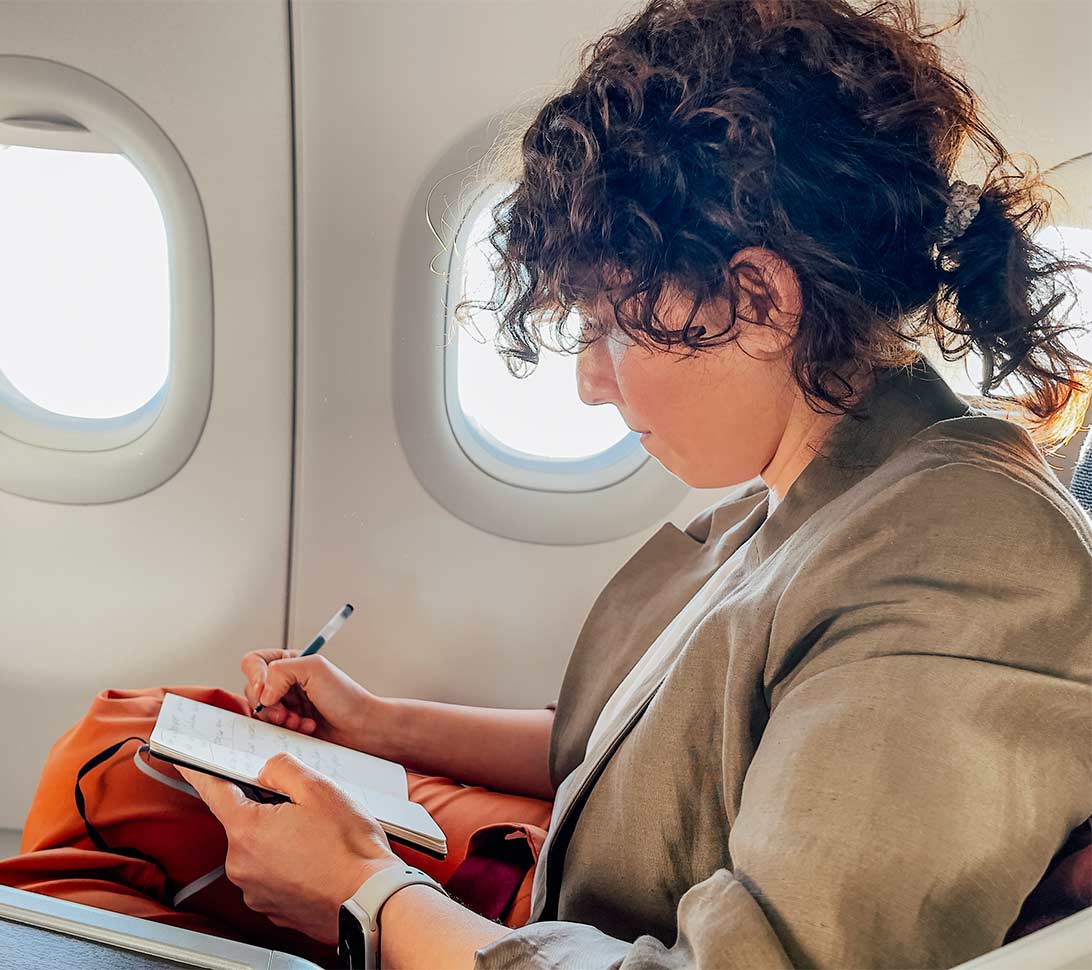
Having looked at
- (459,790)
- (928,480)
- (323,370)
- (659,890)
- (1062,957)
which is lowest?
(459,790)

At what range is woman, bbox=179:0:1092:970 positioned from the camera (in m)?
0.67

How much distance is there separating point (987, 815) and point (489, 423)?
4.39 ft

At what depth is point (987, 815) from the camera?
0.66 meters

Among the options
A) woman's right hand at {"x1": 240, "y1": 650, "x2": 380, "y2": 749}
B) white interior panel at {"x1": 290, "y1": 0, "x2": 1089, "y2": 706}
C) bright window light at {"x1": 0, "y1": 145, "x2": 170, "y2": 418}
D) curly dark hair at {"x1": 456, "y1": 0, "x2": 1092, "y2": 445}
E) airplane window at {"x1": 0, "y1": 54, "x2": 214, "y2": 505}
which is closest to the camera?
curly dark hair at {"x1": 456, "y1": 0, "x2": 1092, "y2": 445}

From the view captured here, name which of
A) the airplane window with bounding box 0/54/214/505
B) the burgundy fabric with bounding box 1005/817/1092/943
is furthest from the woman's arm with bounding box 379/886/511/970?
the airplane window with bounding box 0/54/214/505

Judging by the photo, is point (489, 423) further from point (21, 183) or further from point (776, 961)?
point (776, 961)

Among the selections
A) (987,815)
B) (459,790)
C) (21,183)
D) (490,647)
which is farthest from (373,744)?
(21,183)

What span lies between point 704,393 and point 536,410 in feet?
3.23

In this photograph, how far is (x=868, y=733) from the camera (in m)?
0.68

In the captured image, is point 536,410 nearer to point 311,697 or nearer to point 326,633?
point 326,633

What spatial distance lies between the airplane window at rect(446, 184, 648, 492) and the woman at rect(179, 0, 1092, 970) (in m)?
0.70

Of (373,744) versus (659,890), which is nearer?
(659,890)

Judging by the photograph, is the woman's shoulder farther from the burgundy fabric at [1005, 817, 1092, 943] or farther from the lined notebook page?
the lined notebook page

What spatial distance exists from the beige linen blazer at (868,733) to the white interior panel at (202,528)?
1053mm
